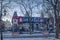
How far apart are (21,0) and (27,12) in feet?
13.3

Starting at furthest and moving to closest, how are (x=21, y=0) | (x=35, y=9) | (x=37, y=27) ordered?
1. (x=37, y=27)
2. (x=35, y=9)
3. (x=21, y=0)

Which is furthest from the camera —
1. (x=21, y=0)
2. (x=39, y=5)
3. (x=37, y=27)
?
(x=37, y=27)

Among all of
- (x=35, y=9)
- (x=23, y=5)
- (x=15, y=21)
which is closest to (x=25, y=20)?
(x=15, y=21)

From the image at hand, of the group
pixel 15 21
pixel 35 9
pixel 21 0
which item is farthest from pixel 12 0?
pixel 15 21

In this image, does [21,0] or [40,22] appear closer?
[21,0]

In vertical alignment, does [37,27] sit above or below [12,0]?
below

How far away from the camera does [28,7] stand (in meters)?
39.1

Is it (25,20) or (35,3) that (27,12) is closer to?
(35,3)

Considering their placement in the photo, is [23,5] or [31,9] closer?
[23,5]

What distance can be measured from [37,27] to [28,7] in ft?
43.6

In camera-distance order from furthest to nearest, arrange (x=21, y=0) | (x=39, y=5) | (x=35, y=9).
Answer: (x=35, y=9)
(x=39, y=5)
(x=21, y=0)

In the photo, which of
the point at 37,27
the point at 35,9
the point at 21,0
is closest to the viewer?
the point at 21,0

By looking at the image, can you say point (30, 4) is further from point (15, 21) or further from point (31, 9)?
point (15, 21)

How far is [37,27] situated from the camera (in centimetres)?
5131
